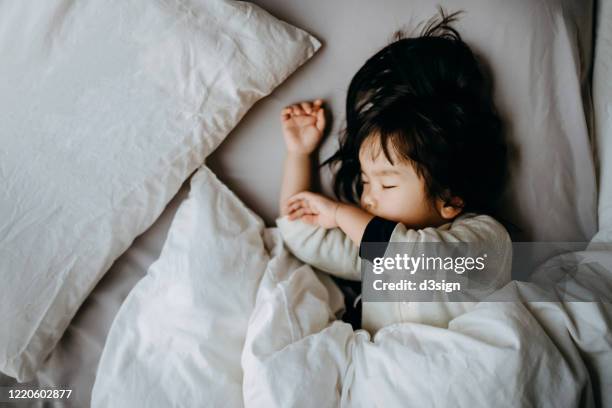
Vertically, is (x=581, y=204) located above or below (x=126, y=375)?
above

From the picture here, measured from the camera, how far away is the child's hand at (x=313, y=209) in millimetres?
736

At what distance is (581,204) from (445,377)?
426 mm

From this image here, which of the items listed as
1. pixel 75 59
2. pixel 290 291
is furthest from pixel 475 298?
pixel 75 59

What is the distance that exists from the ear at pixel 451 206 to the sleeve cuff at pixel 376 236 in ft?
0.36

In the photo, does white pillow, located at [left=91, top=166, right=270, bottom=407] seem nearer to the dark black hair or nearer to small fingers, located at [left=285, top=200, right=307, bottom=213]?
small fingers, located at [left=285, top=200, right=307, bottom=213]

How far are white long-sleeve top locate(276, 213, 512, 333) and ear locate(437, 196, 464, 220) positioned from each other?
2 cm

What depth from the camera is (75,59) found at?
71cm

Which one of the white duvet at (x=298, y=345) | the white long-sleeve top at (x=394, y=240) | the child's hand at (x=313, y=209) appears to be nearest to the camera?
the white duvet at (x=298, y=345)

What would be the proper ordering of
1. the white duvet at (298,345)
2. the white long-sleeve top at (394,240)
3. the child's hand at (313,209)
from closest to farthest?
the white duvet at (298,345), the white long-sleeve top at (394,240), the child's hand at (313,209)

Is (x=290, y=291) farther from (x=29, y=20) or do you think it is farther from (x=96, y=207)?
(x=29, y=20)

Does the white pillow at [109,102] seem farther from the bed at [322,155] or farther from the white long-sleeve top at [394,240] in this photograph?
the white long-sleeve top at [394,240]

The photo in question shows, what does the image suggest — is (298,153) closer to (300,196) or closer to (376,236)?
(300,196)

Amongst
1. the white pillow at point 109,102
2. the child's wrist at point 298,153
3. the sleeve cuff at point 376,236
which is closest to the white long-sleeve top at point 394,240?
the sleeve cuff at point 376,236

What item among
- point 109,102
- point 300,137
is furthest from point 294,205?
point 109,102
